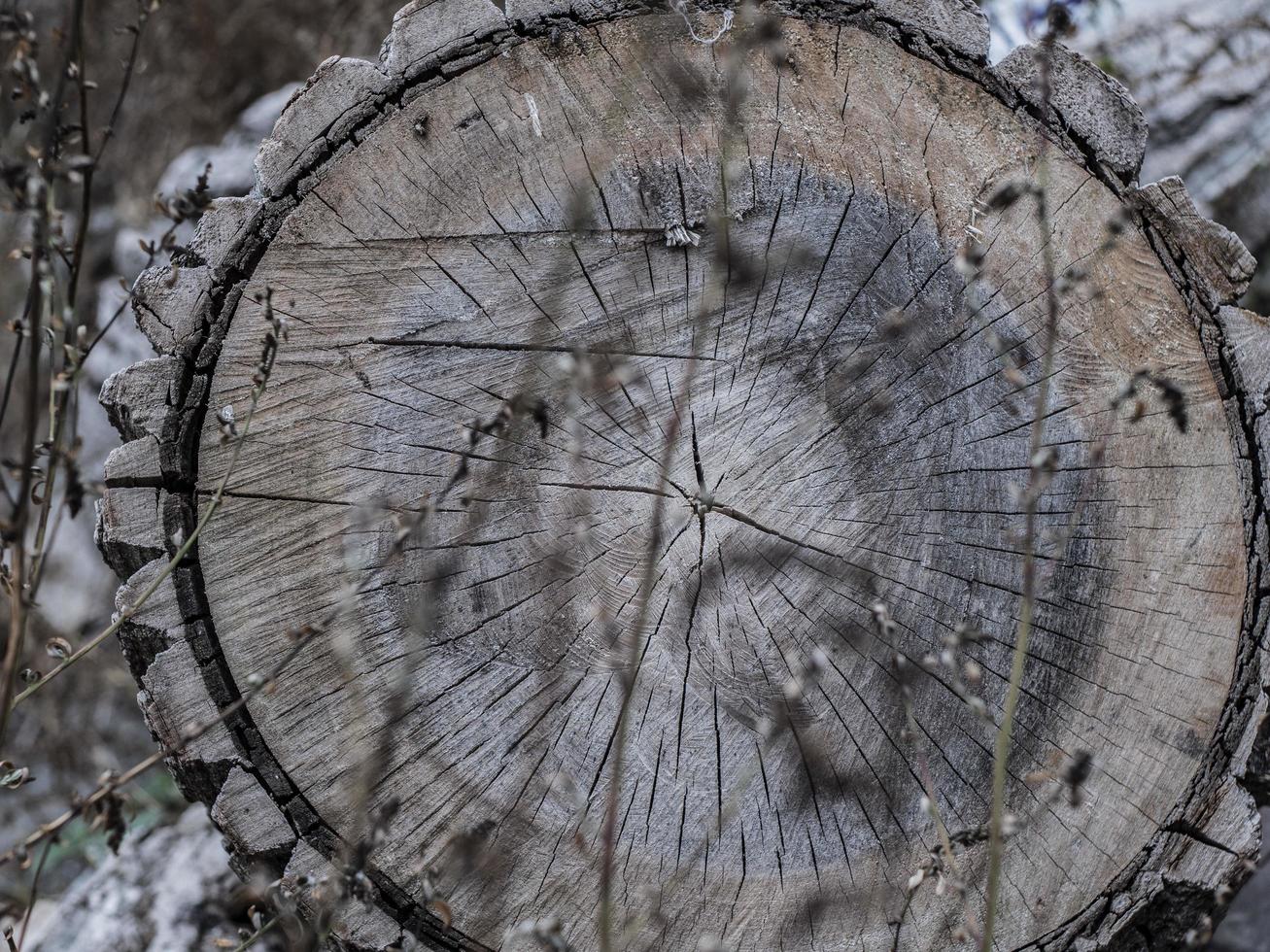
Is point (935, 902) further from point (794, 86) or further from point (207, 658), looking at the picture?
point (794, 86)

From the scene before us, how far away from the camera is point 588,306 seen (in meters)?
1.50

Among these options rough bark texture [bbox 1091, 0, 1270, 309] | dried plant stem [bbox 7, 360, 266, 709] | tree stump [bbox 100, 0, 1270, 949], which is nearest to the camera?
dried plant stem [bbox 7, 360, 266, 709]

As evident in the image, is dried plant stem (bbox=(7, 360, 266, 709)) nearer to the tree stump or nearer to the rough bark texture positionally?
the tree stump

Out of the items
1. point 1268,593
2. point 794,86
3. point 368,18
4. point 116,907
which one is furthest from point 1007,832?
point 368,18

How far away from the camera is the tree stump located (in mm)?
1460

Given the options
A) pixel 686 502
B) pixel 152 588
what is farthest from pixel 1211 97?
pixel 152 588

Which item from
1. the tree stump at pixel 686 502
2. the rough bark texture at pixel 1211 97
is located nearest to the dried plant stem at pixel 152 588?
the tree stump at pixel 686 502

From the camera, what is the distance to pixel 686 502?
1.48 metres

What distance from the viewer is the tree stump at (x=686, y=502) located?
57.5 inches

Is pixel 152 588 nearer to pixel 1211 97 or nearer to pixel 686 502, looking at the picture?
pixel 686 502

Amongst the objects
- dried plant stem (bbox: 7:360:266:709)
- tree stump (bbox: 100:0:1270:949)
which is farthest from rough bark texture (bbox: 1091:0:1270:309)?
dried plant stem (bbox: 7:360:266:709)

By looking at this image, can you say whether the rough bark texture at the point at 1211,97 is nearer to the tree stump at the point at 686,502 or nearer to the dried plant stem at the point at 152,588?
the tree stump at the point at 686,502

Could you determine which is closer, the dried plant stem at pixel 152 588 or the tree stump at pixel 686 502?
the dried plant stem at pixel 152 588

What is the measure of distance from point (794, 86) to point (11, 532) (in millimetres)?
1170
